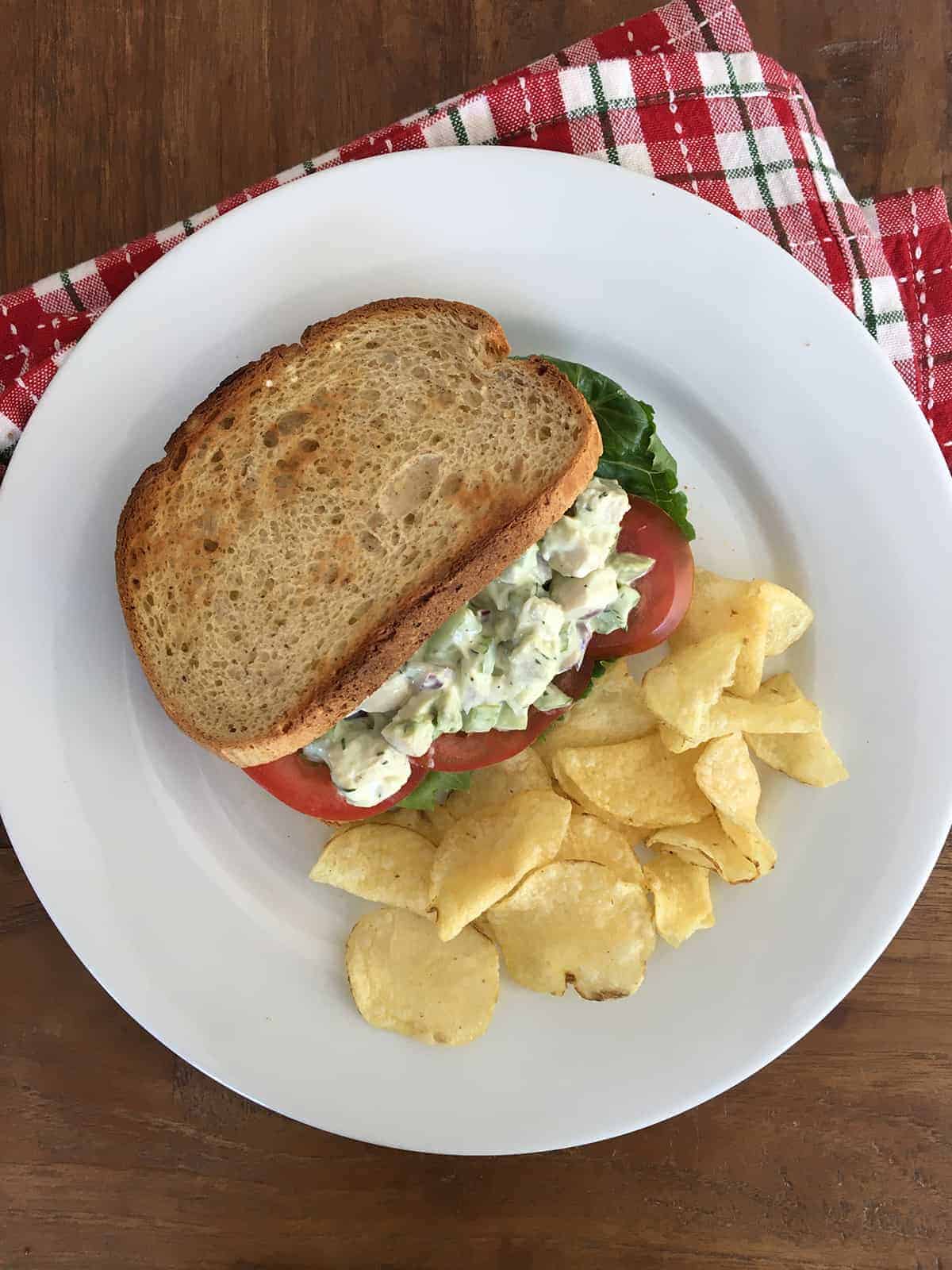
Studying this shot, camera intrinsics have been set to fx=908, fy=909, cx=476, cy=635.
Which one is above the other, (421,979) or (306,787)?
(306,787)

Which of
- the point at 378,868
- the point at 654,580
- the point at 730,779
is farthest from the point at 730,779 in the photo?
the point at 378,868

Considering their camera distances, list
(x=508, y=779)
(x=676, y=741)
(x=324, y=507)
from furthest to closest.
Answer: (x=508, y=779), (x=676, y=741), (x=324, y=507)

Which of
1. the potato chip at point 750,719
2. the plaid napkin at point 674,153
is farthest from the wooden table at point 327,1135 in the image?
the potato chip at point 750,719

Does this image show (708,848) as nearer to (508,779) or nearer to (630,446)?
(508,779)

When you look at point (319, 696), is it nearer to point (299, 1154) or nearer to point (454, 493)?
point (454, 493)

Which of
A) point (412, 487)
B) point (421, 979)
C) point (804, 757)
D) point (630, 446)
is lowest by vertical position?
point (421, 979)

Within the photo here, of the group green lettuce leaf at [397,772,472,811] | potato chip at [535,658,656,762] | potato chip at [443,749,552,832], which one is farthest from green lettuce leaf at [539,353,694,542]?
green lettuce leaf at [397,772,472,811]

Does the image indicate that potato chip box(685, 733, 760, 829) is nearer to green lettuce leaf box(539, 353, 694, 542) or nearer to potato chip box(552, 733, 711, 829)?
potato chip box(552, 733, 711, 829)
